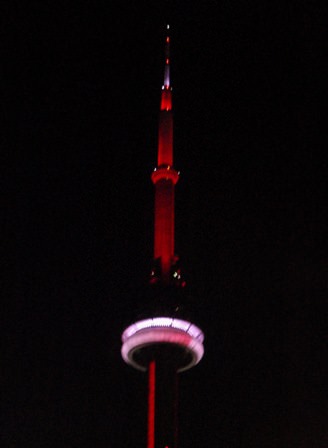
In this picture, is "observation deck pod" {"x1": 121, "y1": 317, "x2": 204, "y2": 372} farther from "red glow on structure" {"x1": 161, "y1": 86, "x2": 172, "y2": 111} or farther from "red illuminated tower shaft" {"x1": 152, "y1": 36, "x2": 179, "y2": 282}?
"red glow on structure" {"x1": 161, "y1": 86, "x2": 172, "y2": 111}

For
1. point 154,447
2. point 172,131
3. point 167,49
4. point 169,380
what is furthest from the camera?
point 167,49

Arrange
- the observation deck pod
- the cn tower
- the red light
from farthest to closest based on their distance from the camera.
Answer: the observation deck pod → the cn tower → the red light

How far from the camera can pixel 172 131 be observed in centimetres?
6191

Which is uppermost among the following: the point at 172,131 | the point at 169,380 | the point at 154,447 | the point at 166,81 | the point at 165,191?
the point at 166,81

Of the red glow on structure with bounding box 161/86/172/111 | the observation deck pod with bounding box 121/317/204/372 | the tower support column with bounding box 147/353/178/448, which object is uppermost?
the red glow on structure with bounding box 161/86/172/111

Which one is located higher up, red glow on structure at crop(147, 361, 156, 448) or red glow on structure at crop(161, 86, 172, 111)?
red glow on structure at crop(161, 86, 172, 111)

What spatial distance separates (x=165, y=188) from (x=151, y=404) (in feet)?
50.9

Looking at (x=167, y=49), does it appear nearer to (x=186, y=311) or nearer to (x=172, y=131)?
(x=172, y=131)

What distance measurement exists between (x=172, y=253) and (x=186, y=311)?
455cm

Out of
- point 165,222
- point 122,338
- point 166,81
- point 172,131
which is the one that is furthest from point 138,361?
point 166,81

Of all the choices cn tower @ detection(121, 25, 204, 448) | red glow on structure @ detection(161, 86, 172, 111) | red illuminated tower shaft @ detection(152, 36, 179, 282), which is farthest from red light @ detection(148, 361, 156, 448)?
red glow on structure @ detection(161, 86, 172, 111)

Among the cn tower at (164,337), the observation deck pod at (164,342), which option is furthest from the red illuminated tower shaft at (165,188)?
the observation deck pod at (164,342)

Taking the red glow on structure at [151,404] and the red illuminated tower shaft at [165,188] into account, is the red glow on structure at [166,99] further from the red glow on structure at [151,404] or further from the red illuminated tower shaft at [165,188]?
the red glow on structure at [151,404]

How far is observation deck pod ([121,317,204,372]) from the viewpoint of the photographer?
52375 millimetres
